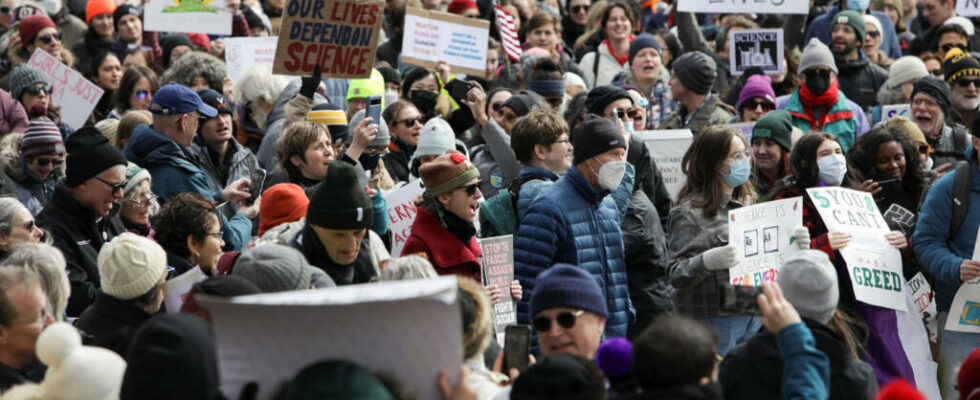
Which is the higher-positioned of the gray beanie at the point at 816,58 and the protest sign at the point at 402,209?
the gray beanie at the point at 816,58

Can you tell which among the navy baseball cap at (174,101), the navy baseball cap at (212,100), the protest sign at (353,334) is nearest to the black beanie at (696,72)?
the navy baseball cap at (212,100)

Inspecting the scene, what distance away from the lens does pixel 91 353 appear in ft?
13.4

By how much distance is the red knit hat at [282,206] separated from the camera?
6836 mm

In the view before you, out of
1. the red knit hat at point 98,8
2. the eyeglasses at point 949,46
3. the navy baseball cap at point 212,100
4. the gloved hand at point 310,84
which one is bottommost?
the eyeglasses at point 949,46

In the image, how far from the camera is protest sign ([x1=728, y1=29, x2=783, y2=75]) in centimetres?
1179

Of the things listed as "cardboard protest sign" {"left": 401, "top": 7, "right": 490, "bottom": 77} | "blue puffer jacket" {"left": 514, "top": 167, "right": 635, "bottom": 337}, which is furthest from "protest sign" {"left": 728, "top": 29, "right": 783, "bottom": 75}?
"blue puffer jacket" {"left": 514, "top": 167, "right": 635, "bottom": 337}

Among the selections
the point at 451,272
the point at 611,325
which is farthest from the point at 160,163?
the point at 611,325

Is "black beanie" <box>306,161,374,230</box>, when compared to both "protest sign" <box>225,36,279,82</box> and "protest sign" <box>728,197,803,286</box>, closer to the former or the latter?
"protest sign" <box>728,197,803,286</box>

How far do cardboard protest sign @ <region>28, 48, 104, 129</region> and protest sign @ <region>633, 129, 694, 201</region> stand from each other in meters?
4.46

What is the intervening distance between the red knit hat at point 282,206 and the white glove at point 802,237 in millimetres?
2709

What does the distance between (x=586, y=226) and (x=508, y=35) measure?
20.4ft

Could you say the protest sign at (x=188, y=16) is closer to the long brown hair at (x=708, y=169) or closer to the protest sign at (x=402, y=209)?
the protest sign at (x=402, y=209)

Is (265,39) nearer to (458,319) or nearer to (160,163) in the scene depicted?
(160,163)

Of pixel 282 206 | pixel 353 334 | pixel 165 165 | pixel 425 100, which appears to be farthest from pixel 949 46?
pixel 353 334
